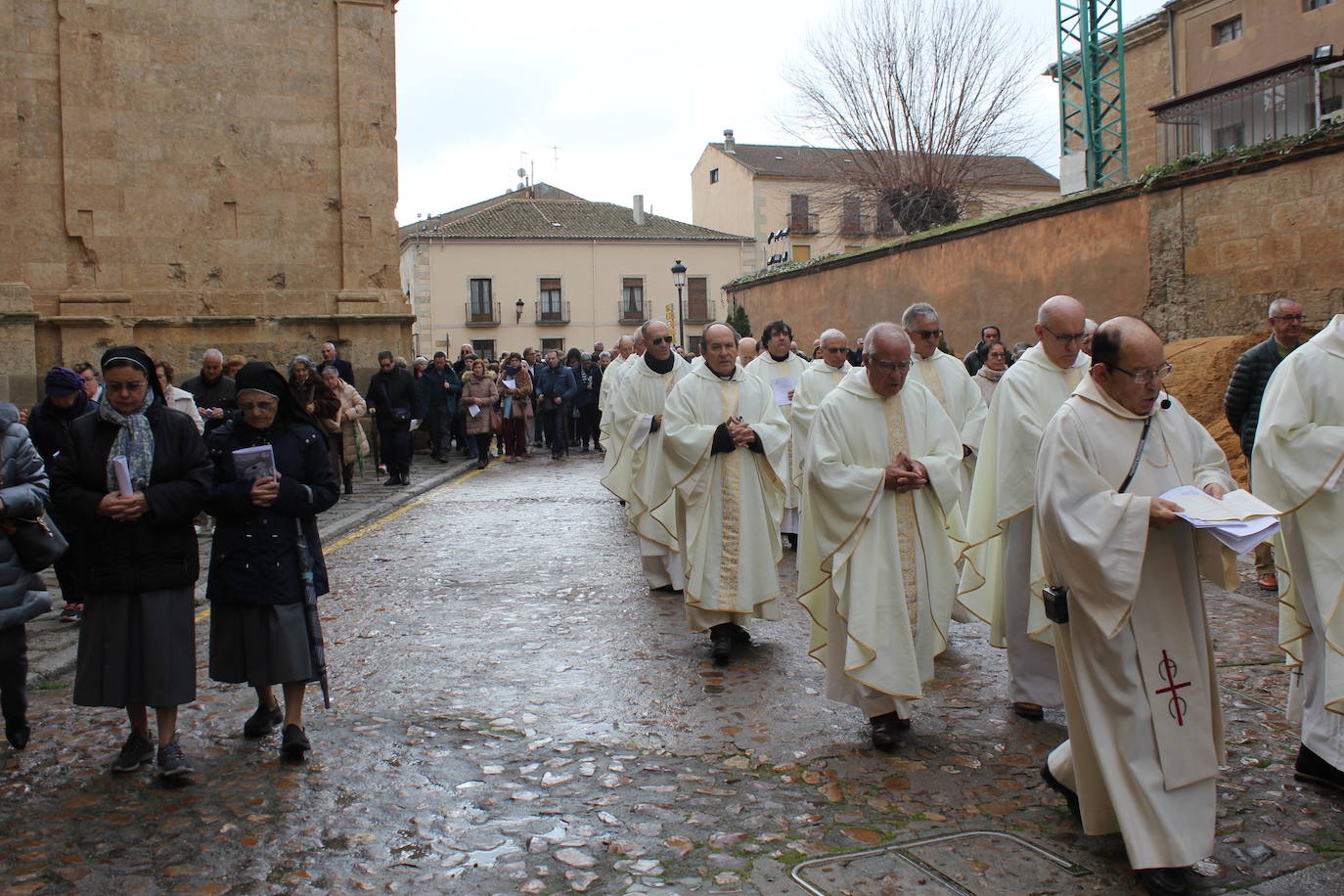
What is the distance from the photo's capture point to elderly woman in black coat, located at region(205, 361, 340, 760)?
506 cm

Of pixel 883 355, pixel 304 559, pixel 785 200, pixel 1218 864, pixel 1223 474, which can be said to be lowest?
pixel 1218 864

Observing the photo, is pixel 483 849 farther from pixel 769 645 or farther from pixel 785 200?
pixel 785 200

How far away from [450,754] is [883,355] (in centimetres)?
263

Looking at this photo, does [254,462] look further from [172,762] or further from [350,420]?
[350,420]

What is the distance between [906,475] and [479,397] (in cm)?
1620

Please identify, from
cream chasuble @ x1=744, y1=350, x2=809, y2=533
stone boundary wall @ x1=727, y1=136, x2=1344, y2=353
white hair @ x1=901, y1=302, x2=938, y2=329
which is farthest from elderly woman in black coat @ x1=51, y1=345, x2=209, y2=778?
stone boundary wall @ x1=727, y1=136, x2=1344, y2=353

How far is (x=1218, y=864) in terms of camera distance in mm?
3838

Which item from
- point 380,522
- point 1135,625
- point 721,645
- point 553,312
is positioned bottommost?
point 721,645

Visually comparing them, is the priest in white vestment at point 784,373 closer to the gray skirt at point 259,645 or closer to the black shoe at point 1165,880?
the gray skirt at point 259,645

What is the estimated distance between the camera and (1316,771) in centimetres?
447

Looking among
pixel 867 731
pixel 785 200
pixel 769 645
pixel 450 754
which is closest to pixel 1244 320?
pixel 769 645

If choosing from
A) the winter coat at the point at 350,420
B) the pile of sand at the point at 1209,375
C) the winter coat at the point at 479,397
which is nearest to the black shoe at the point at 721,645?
the pile of sand at the point at 1209,375

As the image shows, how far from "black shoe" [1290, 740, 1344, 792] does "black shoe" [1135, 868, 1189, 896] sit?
1.18 metres

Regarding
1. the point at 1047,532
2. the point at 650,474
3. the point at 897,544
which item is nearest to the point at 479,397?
the point at 650,474
